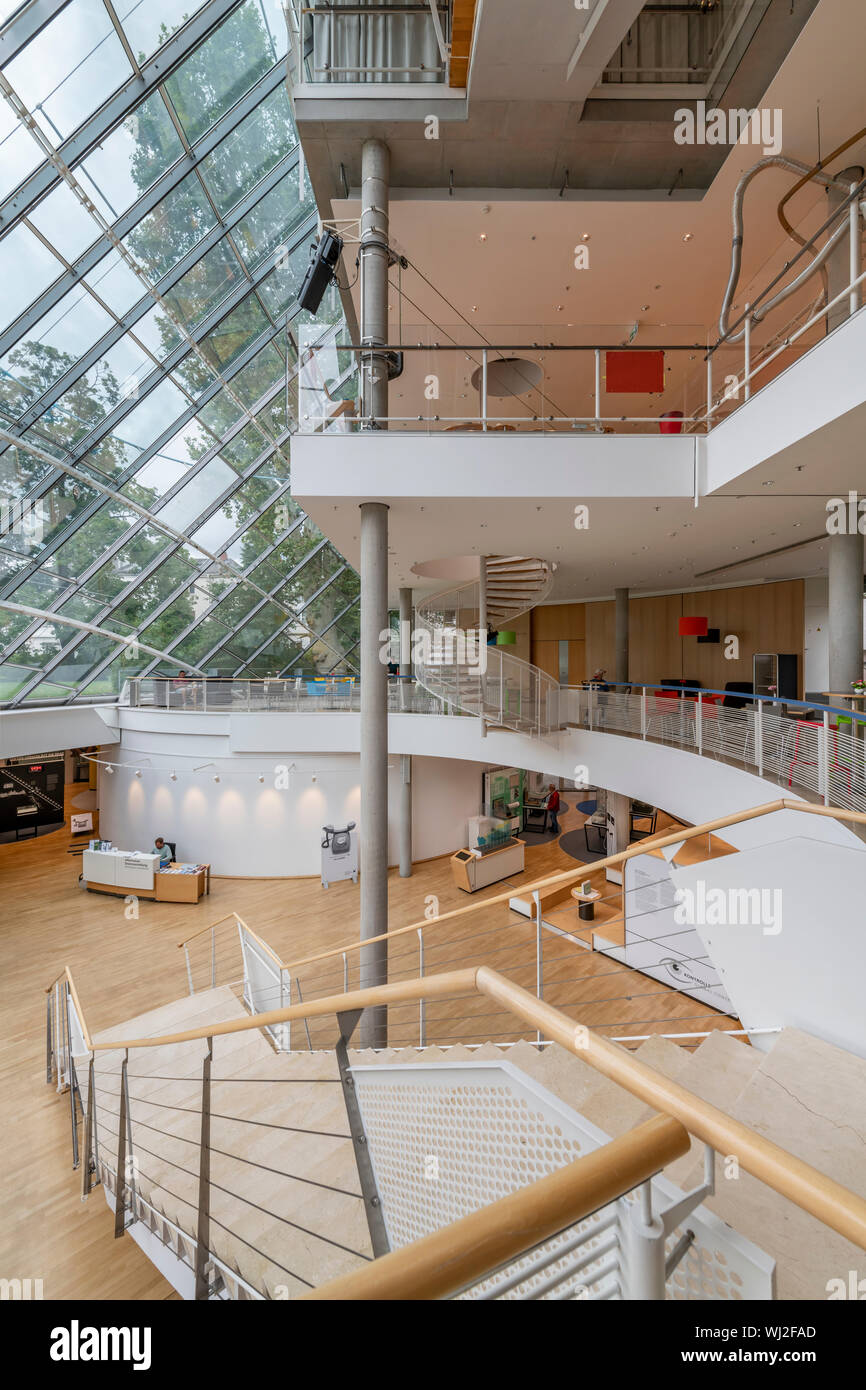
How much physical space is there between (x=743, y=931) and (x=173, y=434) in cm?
1192

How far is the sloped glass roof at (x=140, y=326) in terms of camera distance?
6.87 meters

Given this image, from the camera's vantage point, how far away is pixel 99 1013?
8.39 metres

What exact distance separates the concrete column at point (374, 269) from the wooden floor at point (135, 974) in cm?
560

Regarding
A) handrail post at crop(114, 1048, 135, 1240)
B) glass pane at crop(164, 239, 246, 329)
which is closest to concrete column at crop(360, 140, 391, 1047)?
handrail post at crop(114, 1048, 135, 1240)

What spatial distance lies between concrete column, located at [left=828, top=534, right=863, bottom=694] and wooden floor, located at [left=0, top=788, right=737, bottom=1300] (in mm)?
2378

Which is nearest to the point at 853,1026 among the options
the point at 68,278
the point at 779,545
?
the point at 779,545

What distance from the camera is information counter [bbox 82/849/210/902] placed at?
12.5 metres

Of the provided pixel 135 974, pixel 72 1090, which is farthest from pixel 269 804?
pixel 72 1090

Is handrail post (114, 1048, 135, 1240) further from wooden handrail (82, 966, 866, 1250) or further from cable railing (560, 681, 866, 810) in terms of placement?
cable railing (560, 681, 866, 810)

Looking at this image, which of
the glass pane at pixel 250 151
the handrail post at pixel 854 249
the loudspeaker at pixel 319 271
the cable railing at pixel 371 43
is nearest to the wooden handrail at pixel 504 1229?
the handrail post at pixel 854 249

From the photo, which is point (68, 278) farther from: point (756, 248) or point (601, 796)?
point (601, 796)

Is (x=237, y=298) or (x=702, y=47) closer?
(x=702, y=47)
